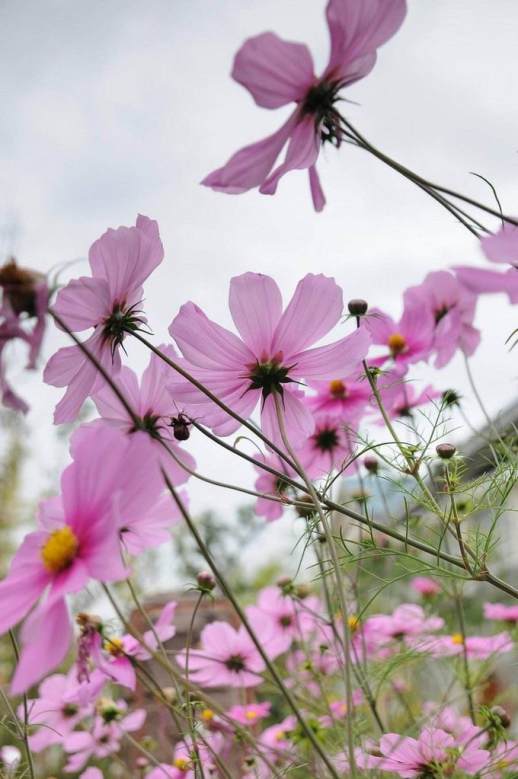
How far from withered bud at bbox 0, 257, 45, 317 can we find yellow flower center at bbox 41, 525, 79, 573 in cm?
9

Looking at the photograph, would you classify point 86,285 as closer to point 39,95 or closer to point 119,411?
point 119,411

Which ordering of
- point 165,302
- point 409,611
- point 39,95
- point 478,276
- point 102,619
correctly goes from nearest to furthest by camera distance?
point 478,276, point 165,302, point 102,619, point 409,611, point 39,95

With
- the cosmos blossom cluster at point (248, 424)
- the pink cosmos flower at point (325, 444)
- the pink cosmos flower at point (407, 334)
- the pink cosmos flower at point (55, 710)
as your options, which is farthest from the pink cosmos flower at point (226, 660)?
the pink cosmos flower at point (407, 334)

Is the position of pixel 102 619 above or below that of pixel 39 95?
below

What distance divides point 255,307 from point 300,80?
0.14m

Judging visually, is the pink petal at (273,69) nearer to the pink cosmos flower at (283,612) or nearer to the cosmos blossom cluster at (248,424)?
the cosmos blossom cluster at (248,424)

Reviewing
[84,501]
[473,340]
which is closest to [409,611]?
[473,340]

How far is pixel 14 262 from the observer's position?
299 millimetres

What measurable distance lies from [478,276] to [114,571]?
151 mm

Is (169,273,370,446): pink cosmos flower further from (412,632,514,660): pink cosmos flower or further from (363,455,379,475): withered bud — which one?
(412,632,514,660): pink cosmos flower

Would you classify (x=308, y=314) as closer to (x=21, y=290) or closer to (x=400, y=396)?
(x=21, y=290)

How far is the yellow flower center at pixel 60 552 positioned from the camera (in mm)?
292

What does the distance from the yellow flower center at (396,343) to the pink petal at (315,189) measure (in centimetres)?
35

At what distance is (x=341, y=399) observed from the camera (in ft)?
2.39
